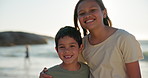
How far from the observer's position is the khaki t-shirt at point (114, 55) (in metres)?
3.03

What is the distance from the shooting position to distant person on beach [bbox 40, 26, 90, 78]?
3.36 metres

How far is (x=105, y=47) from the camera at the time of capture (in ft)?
10.7

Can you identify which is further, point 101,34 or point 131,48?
point 101,34

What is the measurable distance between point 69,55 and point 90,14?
1.79 feet

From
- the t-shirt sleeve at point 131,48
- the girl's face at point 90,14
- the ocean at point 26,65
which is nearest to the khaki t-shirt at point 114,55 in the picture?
the t-shirt sleeve at point 131,48

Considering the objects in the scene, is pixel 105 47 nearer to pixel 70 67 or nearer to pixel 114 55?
pixel 114 55

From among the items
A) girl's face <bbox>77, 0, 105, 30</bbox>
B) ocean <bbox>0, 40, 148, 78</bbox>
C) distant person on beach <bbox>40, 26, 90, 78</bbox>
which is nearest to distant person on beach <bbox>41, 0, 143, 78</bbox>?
girl's face <bbox>77, 0, 105, 30</bbox>

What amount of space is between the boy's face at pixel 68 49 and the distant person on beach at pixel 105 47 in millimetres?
161

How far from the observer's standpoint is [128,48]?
3.03 m

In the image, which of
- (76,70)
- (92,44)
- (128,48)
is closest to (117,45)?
(128,48)

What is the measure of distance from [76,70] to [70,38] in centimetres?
39

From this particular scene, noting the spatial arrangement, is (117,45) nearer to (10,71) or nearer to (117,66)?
(117,66)

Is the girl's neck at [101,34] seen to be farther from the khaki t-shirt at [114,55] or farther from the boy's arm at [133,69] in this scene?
the boy's arm at [133,69]

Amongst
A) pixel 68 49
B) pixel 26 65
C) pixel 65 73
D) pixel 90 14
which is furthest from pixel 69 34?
pixel 26 65
